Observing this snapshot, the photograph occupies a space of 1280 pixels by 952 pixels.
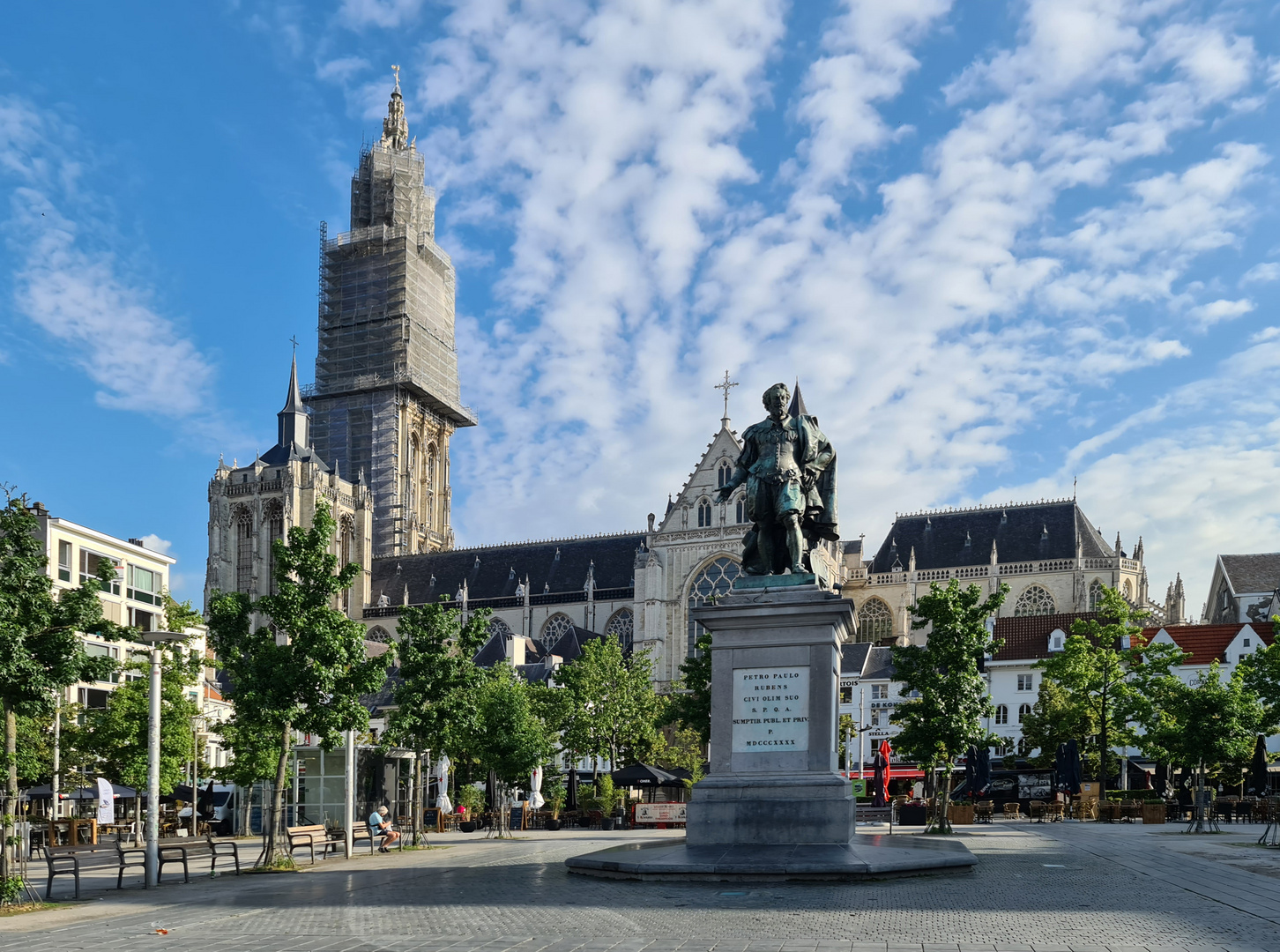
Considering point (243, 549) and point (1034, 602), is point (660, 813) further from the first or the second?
point (243, 549)

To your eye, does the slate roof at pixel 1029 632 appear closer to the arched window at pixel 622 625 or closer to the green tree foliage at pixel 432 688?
the arched window at pixel 622 625

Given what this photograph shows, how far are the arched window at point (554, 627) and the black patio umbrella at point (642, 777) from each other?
43.9m

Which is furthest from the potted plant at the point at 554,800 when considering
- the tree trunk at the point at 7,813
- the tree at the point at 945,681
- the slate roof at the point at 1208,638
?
the slate roof at the point at 1208,638

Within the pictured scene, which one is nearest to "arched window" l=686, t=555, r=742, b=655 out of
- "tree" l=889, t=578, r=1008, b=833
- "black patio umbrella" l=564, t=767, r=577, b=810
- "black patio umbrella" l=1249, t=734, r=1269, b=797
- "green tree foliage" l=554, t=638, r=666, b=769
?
"green tree foliage" l=554, t=638, r=666, b=769

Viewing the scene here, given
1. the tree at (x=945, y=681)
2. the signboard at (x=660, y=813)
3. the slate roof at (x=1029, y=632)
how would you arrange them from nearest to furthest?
the tree at (x=945, y=681) < the signboard at (x=660, y=813) < the slate roof at (x=1029, y=632)

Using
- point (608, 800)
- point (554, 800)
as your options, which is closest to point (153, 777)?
point (608, 800)

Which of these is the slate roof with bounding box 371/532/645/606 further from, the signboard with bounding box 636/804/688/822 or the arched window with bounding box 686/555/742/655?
the signboard with bounding box 636/804/688/822

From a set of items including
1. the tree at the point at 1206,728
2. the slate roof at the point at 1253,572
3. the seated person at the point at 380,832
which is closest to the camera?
the seated person at the point at 380,832

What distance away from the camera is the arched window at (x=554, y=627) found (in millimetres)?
88812

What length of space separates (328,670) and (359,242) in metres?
91.4

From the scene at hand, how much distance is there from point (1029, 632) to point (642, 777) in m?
35.0

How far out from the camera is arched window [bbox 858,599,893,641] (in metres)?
79.4

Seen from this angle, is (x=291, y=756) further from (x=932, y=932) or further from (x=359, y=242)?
(x=359, y=242)

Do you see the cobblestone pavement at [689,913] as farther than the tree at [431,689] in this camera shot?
No
